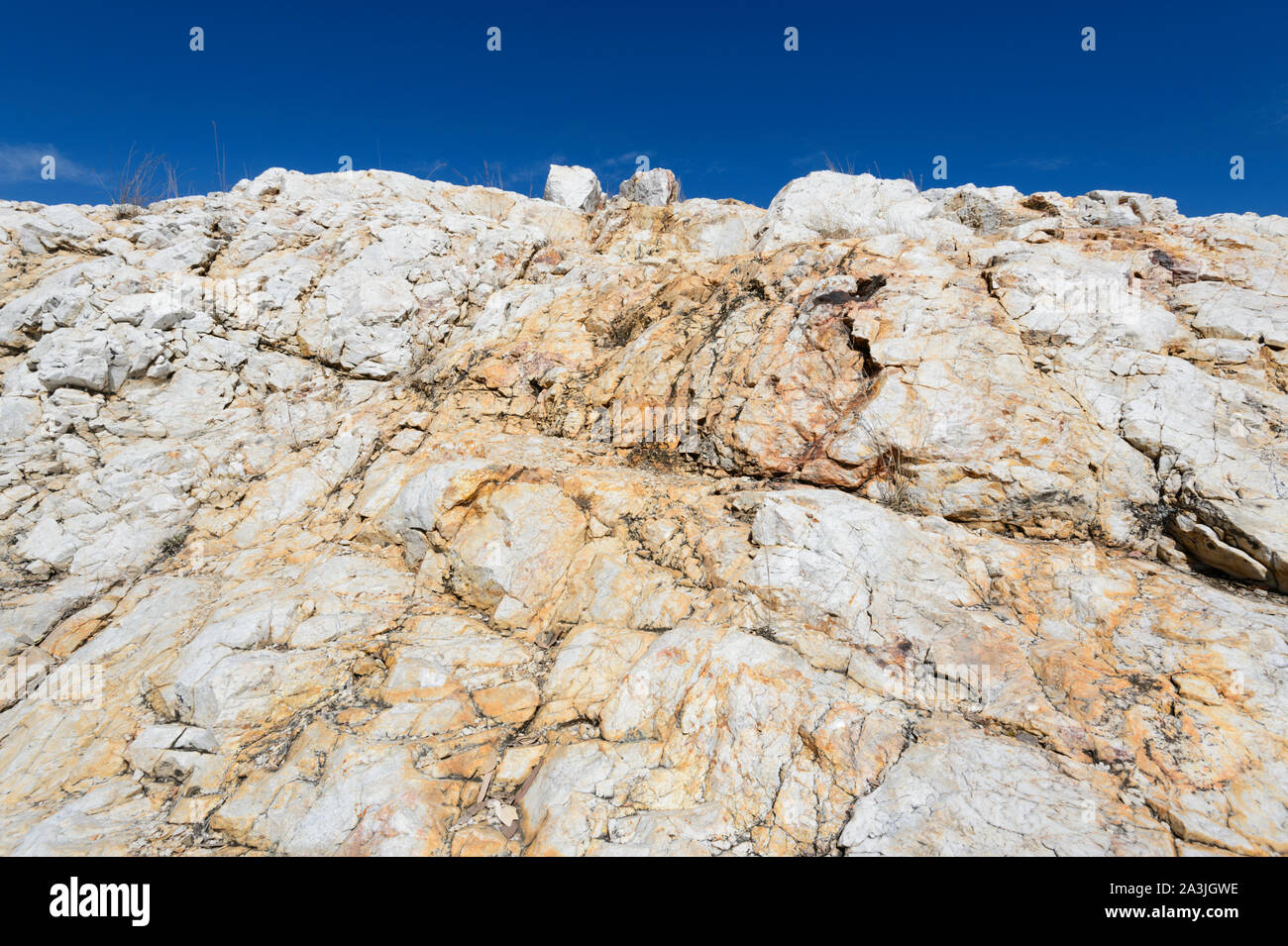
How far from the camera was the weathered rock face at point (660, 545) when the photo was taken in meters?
3.91

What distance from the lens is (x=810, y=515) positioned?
538cm

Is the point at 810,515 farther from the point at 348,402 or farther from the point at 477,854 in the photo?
the point at 348,402

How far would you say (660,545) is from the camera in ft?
18.7

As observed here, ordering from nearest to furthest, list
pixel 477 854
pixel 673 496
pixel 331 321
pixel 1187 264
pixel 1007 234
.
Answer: pixel 477 854
pixel 673 496
pixel 1187 264
pixel 1007 234
pixel 331 321

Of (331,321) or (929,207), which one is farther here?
(929,207)

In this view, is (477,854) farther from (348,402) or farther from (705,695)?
(348,402)

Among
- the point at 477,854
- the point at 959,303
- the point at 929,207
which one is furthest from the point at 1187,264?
the point at 477,854

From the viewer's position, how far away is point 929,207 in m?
9.97

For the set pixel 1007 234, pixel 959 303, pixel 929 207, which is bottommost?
pixel 959 303

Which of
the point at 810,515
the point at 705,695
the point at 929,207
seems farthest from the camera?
the point at 929,207

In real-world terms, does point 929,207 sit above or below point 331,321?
above

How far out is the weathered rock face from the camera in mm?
3910

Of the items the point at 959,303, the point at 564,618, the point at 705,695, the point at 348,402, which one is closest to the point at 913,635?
the point at 705,695

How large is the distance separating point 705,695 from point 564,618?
5.50 ft
